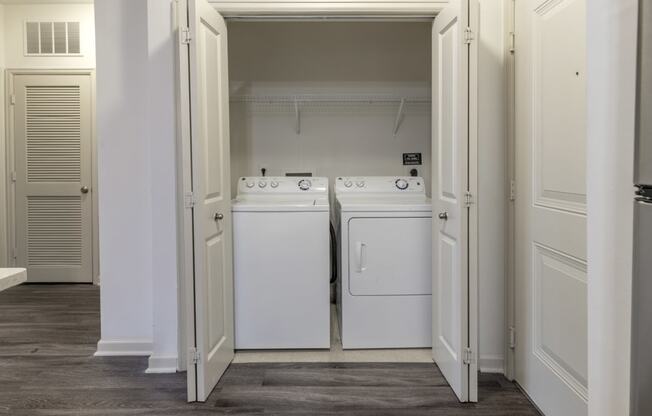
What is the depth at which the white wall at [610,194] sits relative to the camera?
0.79 m

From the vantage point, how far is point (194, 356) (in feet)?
6.54

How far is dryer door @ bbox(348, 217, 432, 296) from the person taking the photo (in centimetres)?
257

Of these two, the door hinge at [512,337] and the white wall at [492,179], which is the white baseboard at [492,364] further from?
the door hinge at [512,337]

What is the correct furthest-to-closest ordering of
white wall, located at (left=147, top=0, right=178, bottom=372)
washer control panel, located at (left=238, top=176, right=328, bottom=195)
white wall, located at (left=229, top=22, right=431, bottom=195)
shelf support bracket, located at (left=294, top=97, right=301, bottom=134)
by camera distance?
1. white wall, located at (left=229, top=22, right=431, bottom=195)
2. shelf support bracket, located at (left=294, top=97, right=301, bottom=134)
3. washer control panel, located at (left=238, top=176, right=328, bottom=195)
4. white wall, located at (left=147, top=0, right=178, bottom=372)

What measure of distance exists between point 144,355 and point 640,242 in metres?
2.54

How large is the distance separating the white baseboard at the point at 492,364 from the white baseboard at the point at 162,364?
164 centimetres

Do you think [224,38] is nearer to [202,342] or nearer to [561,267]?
[202,342]

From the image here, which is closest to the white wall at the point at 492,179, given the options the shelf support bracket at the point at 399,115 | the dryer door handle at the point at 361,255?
the dryer door handle at the point at 361,255

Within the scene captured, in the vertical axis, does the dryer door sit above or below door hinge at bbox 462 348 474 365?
above

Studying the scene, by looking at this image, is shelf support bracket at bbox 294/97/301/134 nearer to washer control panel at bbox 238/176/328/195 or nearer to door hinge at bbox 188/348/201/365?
washer control panel at bbox 238/176/328/195

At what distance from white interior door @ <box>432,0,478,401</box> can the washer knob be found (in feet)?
3.01

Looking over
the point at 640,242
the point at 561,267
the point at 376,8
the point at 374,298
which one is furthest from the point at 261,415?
the point at 376,8

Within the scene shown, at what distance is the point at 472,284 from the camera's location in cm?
197

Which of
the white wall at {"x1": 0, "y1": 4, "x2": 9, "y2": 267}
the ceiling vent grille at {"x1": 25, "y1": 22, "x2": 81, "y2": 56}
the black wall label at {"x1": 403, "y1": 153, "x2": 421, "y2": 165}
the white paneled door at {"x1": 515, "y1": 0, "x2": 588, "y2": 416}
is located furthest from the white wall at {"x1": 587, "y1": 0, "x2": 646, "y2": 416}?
the white wall at {"x1": 0, "y1": 4, "x2": 9, "y2": 267}
